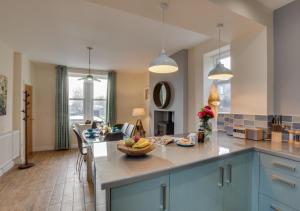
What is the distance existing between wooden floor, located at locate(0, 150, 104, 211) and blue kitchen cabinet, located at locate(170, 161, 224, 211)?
1.58 metres

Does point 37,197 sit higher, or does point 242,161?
point 242,161

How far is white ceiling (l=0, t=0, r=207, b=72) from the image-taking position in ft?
7.32

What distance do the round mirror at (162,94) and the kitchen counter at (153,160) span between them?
2.48 m

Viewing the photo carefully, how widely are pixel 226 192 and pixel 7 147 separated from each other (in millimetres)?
4022

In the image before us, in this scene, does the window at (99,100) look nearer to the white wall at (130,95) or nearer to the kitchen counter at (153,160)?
the white wall at (130,95)

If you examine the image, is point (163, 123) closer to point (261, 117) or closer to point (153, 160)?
point (261, 117)

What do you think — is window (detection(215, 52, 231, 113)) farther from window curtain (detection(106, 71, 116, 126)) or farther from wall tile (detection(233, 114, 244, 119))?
window curtain (detection(106, 71, 116, 126))

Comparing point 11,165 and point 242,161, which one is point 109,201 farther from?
point 11,165

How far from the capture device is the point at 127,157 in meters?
1.38

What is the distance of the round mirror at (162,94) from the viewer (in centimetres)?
424

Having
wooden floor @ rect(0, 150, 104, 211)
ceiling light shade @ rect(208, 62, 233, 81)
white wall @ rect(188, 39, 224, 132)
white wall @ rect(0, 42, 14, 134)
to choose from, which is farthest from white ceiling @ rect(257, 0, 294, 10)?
white wall @ rect(0, 42, 14, 134)

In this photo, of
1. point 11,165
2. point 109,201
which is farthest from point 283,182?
point 11,165

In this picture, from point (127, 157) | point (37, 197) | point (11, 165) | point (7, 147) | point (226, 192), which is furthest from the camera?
point (11, 165)

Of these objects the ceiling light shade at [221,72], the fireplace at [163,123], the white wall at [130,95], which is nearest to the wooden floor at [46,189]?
the fireplace at [163,123]
